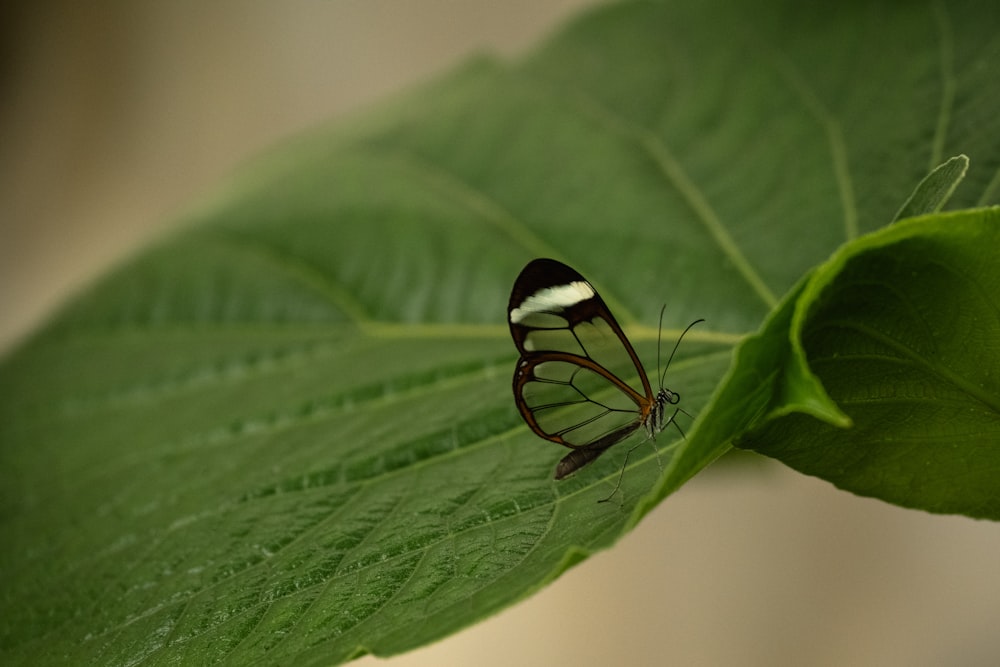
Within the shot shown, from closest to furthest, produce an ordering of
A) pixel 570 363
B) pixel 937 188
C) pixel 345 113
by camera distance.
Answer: pixel 937 188 → pixel 570 363 → pixel 345 113

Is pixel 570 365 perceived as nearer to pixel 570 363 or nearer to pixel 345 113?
pixel 570 363

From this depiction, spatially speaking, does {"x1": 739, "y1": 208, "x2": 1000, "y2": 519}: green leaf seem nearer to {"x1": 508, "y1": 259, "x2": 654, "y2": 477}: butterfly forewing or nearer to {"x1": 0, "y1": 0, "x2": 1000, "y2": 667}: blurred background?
{"x1": 508, "y1": 259, "x2": 654, "y2": 477}: butterfly forewing

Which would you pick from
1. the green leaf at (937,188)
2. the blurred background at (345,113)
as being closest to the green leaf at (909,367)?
the green leaf at (937,188)

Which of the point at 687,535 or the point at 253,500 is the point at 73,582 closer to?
the point at 253,500

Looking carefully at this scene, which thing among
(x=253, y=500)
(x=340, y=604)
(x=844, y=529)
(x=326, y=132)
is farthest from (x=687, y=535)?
(x=340, y=604)

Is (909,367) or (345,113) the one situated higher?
(345,113)

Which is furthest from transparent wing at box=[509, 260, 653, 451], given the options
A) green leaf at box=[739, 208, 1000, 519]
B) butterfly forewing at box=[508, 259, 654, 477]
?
green leaf at box=[739, 208, 1000, 519]

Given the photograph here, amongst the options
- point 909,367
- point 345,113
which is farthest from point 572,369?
point 345,113
